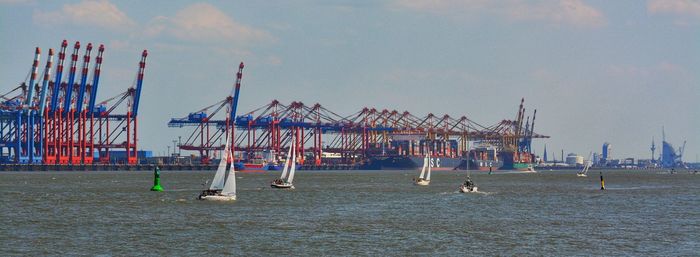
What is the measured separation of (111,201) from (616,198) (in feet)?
167

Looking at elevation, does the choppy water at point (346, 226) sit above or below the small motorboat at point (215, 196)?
below

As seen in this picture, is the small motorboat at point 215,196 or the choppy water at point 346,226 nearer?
the choppy water at point 346,226

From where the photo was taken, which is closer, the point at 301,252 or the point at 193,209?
the point at 301,252

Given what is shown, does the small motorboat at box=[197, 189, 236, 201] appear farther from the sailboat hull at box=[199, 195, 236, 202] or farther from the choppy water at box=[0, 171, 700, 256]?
the choppy water at box=[0, 171, 700, 256]

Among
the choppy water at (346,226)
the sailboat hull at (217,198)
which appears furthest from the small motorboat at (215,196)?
the choppy water at (346,226)

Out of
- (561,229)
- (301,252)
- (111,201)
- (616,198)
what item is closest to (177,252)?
(301,252)

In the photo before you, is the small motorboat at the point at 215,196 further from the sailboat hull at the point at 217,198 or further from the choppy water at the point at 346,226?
the choppy water at the point at 346,226

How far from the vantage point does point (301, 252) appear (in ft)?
188

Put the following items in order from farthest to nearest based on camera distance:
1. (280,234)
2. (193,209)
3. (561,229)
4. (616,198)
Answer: (616,198), (193,209), (561,229), (280,234)

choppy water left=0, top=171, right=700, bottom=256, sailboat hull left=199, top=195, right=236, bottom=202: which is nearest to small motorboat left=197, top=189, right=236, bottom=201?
sailboat hull left=199, top=195, right=236, bottom=202

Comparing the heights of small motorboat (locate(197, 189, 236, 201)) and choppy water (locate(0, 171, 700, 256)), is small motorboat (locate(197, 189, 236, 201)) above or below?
above

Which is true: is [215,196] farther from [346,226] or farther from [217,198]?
[346,226]

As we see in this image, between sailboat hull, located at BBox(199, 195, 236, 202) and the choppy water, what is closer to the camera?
the choppy water

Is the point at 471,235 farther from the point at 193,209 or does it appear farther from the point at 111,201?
the point at 111,201
